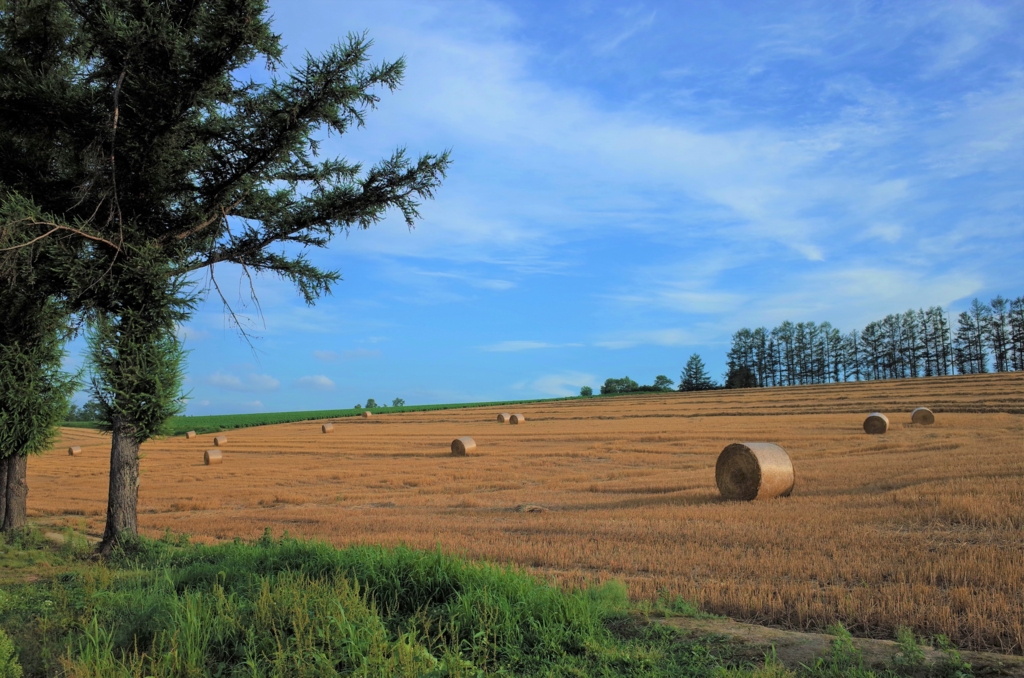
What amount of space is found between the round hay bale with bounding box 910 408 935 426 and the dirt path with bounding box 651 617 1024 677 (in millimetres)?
31957

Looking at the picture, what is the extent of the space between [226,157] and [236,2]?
8.72ft

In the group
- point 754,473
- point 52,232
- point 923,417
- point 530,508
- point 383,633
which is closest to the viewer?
point 383,633

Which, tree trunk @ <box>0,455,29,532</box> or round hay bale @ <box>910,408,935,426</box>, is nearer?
tree trunk @ <box>0,455,29,532</box>

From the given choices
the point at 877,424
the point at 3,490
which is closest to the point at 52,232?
the point at 3,490

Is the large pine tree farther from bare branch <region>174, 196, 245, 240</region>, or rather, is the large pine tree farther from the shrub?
the shrub

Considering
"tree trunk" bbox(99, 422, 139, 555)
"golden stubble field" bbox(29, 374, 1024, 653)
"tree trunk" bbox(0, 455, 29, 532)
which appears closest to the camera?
"golden stubble field" bbox(29, 374, 1024, 653)

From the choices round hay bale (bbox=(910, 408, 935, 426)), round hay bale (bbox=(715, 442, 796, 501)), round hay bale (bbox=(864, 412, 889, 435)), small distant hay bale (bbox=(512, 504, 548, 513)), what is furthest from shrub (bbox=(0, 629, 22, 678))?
round hay bale (bbox=(910, 408, 935, 426))

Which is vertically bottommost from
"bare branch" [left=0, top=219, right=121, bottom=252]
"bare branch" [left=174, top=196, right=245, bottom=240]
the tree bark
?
the tree bark

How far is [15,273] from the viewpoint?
10.4 meters

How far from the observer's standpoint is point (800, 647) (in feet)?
17.6

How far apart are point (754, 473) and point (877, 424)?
18688 mm

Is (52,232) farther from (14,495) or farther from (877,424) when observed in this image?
(877,424)

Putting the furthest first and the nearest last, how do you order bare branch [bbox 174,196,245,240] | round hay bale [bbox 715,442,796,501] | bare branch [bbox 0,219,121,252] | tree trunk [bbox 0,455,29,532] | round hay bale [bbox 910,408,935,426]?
round hay bale [bbox 910,408,935,426]
round hay bale [bbox 715,442,796,501]
tree trunk [bbox 0,455,29,532]
bare branch [bbox 174,196,245,240]
bare branch [bbox 0,219,121,252]

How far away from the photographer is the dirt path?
16.2 feet
